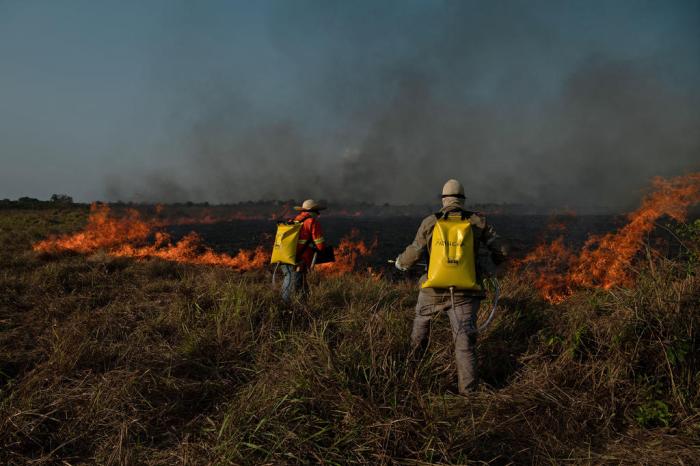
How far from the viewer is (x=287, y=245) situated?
660 cm

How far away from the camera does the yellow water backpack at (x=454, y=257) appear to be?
3.77 metres

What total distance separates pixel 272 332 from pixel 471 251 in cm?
278

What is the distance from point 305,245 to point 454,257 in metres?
3.60

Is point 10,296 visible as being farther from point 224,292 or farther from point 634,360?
point 634,360

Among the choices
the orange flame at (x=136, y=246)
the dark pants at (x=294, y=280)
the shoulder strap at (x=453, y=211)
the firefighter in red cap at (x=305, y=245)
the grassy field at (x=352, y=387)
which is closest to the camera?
the grassy field at (x=352, y=387)

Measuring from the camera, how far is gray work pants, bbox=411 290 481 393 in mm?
3719

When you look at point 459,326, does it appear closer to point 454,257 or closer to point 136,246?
point 454,257

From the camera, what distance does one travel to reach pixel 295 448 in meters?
2.72

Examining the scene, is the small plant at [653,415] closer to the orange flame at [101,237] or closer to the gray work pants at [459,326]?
the gray work pants at [459,326]

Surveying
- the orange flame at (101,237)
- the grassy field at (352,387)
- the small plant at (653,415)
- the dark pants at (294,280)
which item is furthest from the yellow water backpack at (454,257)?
the orange flame at (101,237)

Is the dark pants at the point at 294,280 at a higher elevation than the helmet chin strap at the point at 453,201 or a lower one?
lower

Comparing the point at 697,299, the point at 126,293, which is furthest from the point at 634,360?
the point at 126,293

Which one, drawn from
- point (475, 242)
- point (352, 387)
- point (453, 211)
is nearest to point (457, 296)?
point (475, 242)

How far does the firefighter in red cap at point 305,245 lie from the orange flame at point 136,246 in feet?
22.7
